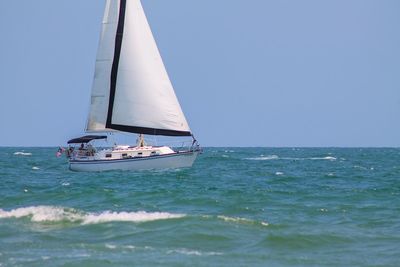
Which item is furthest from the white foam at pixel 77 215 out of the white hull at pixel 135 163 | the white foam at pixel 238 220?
the white hull at pixel 135 163

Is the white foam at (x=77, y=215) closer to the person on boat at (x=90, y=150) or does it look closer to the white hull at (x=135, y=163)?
the white hull at (x=135, y=163)

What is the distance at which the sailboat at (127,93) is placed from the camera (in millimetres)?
52938

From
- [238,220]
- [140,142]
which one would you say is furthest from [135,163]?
[238,220]

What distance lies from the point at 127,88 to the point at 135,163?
21.4ft

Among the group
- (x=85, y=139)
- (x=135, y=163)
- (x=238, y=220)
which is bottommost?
(x=238, y=220)

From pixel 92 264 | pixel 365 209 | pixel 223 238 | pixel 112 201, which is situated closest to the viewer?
pixel 92 264

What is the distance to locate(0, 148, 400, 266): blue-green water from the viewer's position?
16967mm

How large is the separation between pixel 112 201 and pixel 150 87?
25460 millimetres

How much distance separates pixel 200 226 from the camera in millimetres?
21078

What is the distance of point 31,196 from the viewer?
1224 inches

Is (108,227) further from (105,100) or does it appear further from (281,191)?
(105,100)

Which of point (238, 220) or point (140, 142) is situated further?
point (140, 142)

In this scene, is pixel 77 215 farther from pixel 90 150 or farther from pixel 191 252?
pixel 90 150

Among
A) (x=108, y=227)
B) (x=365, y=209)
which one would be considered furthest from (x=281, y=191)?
(x=108, y=227)
